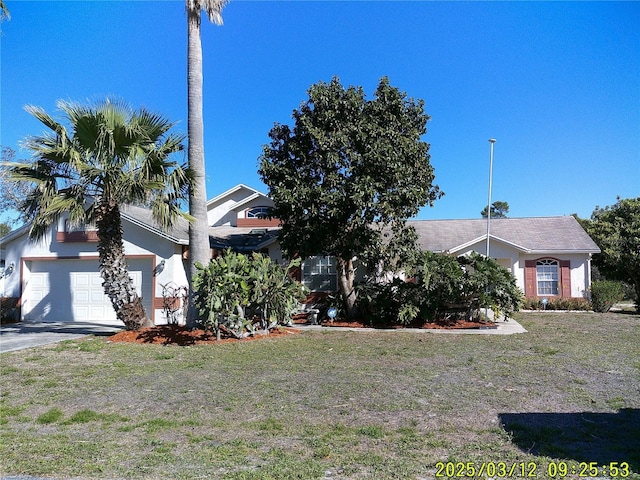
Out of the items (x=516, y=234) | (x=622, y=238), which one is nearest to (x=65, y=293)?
(x=516, y=234)

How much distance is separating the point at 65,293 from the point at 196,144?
27.7 ft

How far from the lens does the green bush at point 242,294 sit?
11133 millimetres

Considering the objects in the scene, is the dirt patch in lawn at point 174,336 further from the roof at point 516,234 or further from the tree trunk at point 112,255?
the roof at point 516,234

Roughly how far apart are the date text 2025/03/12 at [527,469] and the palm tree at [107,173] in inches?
386

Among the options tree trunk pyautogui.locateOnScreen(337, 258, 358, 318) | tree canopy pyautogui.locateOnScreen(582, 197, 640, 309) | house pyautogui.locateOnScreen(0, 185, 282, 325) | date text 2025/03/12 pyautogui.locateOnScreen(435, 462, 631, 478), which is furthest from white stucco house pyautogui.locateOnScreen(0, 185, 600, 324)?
date text 2025/03/12 pyautogui.locateOnScreen(435, 462, 631, 478)

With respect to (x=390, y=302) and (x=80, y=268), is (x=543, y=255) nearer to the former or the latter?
(x=390, y=302)

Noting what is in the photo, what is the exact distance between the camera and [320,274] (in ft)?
63.4

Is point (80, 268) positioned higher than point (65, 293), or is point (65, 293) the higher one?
point (80, 268)

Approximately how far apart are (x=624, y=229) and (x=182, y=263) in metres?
19.6

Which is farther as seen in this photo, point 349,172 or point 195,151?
point 349,172

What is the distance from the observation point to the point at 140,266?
54.0 ft

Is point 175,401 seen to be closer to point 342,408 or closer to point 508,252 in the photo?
point 342,408

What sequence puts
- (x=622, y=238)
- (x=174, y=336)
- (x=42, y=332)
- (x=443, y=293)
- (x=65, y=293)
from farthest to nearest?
(x=622, y=238) → (x=65, y=293) → (x=443, y=293) → (x=42, y=332) → (x=174, y=336)

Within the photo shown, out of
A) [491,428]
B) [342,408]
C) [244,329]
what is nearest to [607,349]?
[491,428]
